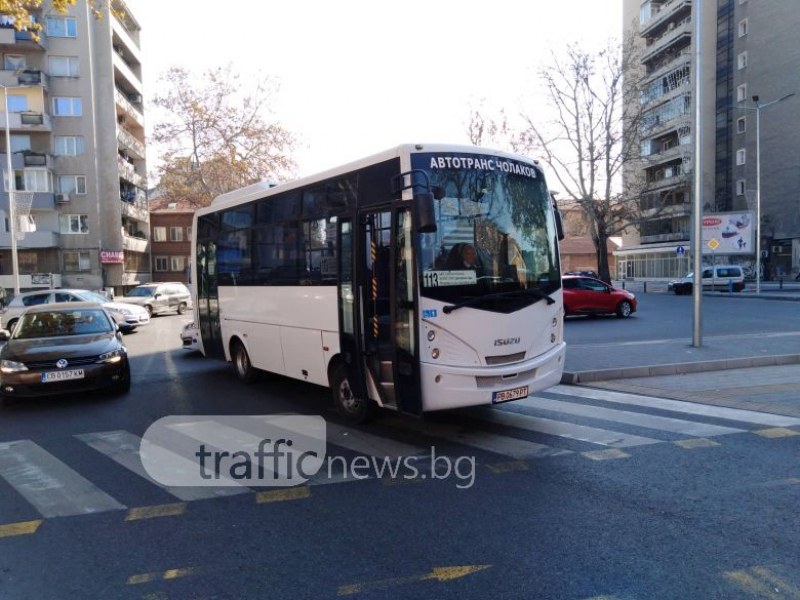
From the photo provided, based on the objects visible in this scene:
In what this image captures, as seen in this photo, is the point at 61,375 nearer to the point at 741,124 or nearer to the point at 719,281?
the point at 719,281

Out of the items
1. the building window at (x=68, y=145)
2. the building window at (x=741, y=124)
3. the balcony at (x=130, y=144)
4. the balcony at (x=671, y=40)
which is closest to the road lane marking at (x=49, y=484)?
the building window at (x=68, y=145)

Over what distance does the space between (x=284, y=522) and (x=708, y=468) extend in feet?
12.3

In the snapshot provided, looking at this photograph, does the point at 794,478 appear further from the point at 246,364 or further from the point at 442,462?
the point at 246,364

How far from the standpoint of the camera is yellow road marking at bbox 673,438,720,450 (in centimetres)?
621

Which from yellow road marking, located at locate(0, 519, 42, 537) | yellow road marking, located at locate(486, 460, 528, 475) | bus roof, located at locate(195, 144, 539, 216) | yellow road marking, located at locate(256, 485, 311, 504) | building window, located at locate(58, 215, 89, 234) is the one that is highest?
building window, located at locate(58, 215, 89, 234)

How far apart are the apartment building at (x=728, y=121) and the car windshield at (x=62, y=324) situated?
46.7 meters

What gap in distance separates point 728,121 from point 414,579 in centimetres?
6908

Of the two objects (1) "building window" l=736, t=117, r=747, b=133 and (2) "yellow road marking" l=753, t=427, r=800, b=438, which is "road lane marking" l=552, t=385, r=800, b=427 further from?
(1) "building window" l=736, t=117, r=747, b=133

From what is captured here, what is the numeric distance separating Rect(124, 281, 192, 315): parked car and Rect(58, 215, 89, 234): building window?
16642mm

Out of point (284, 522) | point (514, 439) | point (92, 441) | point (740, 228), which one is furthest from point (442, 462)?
point (740, 228)

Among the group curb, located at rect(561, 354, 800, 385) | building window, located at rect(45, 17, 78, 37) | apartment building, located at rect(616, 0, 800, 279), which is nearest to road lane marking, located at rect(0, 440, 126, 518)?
curb, located at rect(561, 354, 800, 385)

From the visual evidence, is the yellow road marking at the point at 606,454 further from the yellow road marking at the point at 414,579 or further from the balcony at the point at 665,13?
the balcony at the point at 665,13

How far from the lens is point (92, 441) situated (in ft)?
23.0

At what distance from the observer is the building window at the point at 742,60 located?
191ft
